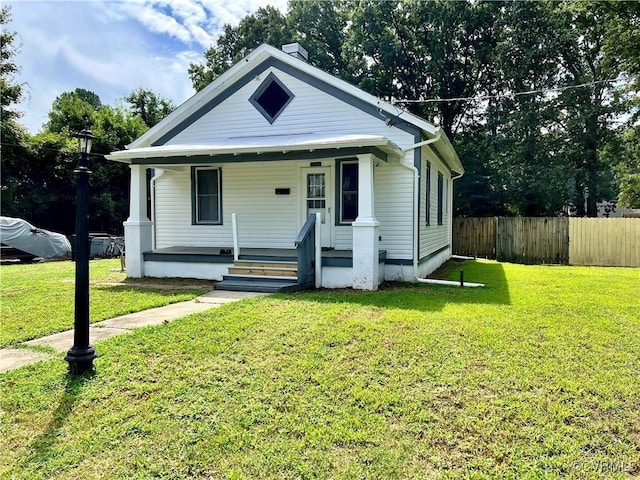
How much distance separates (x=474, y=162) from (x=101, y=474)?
22665 millimetres

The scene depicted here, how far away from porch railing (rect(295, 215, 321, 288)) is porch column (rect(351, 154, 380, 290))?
0.84 meters

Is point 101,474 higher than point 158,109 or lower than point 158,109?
lower

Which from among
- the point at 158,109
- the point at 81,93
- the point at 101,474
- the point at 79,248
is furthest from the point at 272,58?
the point at 81,93

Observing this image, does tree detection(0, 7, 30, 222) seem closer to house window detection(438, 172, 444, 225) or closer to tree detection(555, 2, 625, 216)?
house window detection(438, 172, 444, 225)

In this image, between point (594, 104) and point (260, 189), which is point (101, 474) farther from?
point (594, 104)

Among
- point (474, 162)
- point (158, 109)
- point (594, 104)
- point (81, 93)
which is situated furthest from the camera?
point (81, 93)

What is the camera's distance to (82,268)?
396 cm

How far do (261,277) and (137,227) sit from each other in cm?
338

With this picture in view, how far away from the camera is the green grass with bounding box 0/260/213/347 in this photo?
213 inches

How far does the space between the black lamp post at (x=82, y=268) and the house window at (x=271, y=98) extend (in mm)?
7036

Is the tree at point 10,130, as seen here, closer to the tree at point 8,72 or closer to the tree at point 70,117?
the tree at point 8,72

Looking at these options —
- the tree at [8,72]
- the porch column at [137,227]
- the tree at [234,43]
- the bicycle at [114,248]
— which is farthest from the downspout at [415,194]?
the tree at [234,43]

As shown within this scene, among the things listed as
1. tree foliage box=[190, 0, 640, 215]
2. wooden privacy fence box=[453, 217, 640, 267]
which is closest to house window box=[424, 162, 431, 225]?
wooden privacy fence box=[453, 217, 640, 267]

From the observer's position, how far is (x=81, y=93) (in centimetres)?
4606
